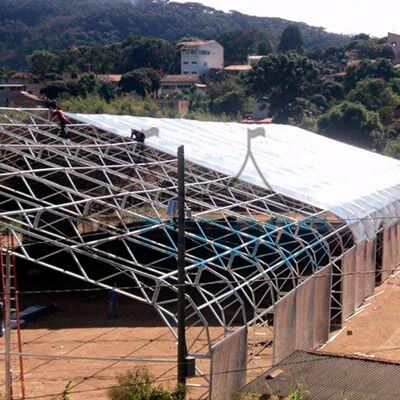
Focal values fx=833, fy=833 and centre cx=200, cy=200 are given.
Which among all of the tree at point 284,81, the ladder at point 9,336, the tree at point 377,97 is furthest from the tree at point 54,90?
the ladder at point 9,336

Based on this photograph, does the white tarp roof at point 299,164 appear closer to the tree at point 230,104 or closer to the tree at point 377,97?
the tree at point 377,97

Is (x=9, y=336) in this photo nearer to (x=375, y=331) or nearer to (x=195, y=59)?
(x=375, y=331)

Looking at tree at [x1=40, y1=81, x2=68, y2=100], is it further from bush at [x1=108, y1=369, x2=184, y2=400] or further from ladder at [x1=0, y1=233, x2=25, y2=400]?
bush at [x1=108, y1=369, x2=184, y2=400]

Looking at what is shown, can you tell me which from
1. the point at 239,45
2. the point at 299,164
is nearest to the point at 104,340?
the point at 299,164

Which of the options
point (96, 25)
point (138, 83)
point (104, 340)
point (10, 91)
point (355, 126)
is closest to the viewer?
point (104, 340)

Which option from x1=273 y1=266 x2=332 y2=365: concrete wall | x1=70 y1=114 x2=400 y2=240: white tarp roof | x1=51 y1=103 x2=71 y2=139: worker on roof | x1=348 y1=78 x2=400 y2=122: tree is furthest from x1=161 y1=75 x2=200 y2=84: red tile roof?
x1=273 y1=266 x2=332 y2=365: concrete wall

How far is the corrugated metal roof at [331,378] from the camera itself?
396 inches

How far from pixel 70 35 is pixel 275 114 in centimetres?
10186

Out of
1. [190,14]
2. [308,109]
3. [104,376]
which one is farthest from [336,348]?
[190,14]

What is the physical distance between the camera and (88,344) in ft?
45.6

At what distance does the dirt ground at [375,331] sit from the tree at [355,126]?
1019 inches

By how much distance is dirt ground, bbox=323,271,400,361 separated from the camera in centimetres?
1393

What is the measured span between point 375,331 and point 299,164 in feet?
21.0

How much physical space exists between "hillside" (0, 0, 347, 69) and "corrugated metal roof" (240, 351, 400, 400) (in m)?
132
